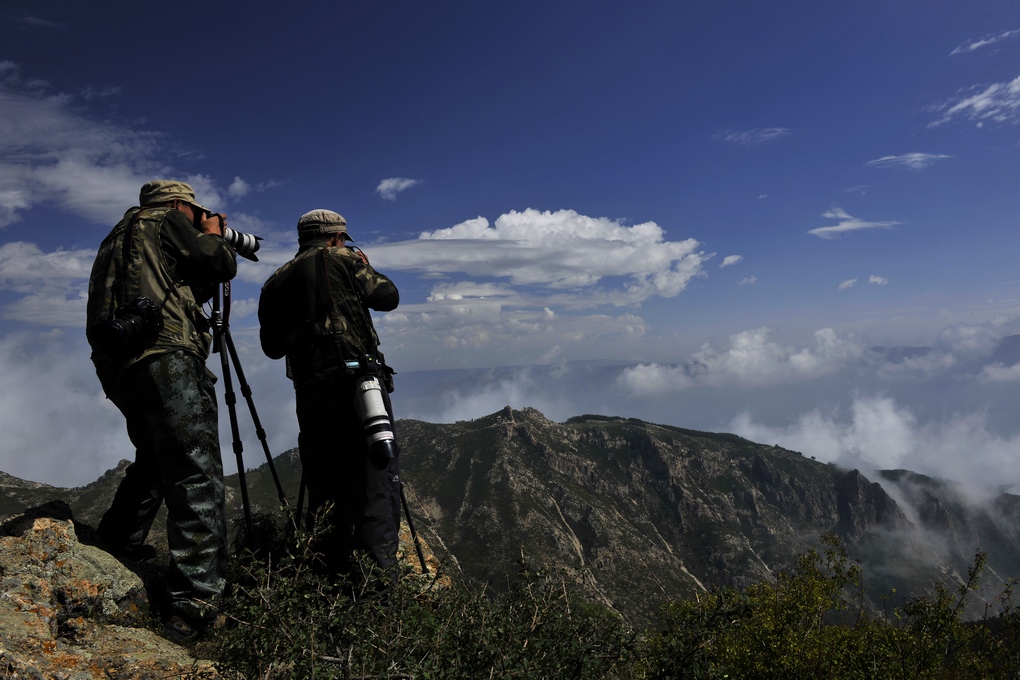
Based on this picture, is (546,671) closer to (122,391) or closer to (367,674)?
(367,674)

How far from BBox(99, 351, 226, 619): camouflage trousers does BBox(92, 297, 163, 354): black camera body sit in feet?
0.91

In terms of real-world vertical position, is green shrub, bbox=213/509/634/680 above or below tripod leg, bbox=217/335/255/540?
below

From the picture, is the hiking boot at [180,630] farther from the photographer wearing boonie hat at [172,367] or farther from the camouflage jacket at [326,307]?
the camouflage jacket at [326,307]

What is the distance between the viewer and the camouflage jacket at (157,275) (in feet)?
17.8

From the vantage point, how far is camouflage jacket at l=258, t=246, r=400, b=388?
629cm

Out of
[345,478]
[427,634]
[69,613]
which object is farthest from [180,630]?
[427,634]

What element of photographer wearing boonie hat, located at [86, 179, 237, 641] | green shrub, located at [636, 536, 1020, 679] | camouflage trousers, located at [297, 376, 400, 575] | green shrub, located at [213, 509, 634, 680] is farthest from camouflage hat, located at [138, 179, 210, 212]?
green shrub, located at [636, 536, 1020, 679]

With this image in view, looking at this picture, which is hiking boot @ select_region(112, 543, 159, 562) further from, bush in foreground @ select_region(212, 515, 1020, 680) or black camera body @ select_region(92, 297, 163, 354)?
bush in foreground @ select_region(212, 515, 1020, 680)

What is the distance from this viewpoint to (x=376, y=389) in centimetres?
585

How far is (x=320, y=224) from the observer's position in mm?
6895

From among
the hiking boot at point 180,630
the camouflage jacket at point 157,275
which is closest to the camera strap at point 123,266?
the camouflage jacket at point 157,275

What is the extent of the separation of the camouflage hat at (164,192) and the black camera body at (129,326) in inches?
59.1

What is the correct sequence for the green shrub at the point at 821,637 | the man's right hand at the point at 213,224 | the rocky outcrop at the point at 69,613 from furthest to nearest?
the man's right hand at the point at 213,224, the rocky outcrop at the point at 69,613, the green shrub at the point at 821,637

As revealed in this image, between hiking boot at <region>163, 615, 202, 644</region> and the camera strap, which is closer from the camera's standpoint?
hiking boot at <region>163, 615, 202, 644</region>
